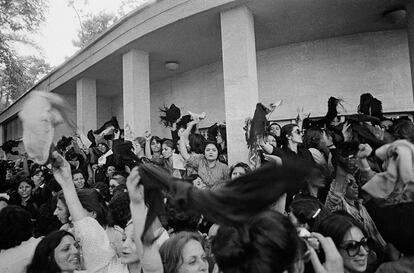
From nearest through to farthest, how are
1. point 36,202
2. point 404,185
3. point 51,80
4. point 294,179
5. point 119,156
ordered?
1. point 294,179
2. point 404,185
3. point 119,156
4. point 36,202
5. point 51,80

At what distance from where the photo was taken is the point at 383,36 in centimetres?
859

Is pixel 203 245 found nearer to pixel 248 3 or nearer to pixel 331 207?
pixel 331 207

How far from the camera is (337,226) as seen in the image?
2436 mm

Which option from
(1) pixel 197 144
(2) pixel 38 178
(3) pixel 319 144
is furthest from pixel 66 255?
(2) pixel 38 178

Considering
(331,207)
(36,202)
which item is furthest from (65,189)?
(36,202)

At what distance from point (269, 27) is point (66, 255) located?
21.5ft

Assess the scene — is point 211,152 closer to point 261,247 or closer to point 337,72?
point 261,247

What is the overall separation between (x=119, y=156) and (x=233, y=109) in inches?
95.2

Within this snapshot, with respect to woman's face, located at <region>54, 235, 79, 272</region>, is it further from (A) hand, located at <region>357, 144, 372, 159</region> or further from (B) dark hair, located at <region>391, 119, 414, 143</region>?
(B) dark hair, located at <region>391, 119, 414, 143</region>

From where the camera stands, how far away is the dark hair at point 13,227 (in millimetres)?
2828

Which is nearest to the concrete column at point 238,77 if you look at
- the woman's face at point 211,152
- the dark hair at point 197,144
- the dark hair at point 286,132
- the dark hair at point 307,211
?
the dark hair at point 197,144

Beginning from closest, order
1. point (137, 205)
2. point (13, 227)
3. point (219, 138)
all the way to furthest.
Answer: point (137, 205)
point (13, 227)
point (219, 138)

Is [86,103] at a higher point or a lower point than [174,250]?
higher

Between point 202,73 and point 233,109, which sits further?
point 202,73
